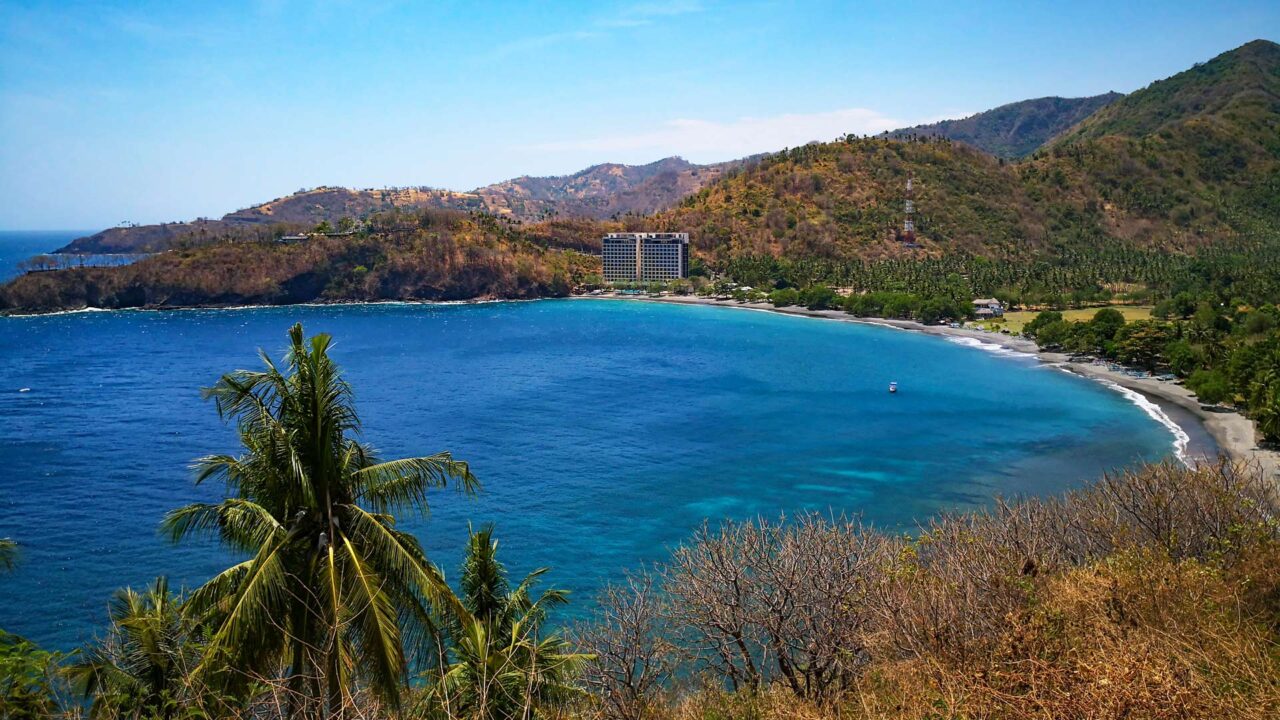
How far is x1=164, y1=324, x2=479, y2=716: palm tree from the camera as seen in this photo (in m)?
9.45

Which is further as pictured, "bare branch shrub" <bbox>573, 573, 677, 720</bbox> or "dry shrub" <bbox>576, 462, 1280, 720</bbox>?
"bare branch shrub" <bbox>573, 573, 677, 720</bbox>

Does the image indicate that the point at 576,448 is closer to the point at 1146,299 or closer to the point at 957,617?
the point at 957,617

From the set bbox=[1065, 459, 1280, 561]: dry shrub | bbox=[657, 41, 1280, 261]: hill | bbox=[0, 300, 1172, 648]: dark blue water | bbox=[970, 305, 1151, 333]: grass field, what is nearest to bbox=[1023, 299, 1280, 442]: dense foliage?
bbox=[0, 300, 1172, 648]: dark blue water

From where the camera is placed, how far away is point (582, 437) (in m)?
56.7

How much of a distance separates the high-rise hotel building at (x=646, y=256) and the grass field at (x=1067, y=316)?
7311 centimetres

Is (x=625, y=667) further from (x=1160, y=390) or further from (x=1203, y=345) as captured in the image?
(x=1203, y=345)

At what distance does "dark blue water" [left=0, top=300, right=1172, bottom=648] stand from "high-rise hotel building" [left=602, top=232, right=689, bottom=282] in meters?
65.8

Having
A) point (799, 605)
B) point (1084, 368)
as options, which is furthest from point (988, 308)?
point (799, 605)

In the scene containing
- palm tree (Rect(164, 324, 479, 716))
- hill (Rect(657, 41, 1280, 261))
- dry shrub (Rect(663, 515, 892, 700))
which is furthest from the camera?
hill (Rect(657, 41, 1280, 261))

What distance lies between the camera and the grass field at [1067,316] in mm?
103131

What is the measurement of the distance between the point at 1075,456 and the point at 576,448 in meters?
30.6

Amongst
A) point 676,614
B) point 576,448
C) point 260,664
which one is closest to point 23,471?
point 576,448

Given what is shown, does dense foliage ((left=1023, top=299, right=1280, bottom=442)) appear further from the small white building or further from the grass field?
the small white building

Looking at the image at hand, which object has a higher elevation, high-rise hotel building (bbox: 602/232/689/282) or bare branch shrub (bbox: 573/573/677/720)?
high-rise hotel building (bbox: 602/232/689/282)
